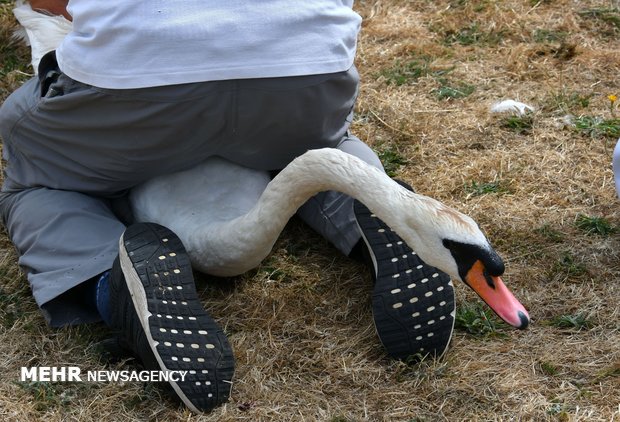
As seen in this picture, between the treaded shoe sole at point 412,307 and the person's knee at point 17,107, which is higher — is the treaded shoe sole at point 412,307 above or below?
below

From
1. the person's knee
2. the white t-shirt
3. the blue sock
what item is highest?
the white t-shirt

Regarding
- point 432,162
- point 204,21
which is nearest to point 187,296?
point 204,21

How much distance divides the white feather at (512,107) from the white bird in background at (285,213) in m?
1.63

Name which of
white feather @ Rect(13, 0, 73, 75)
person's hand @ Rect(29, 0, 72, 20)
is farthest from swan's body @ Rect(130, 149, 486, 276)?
person's hand @ Rect(29, 0, 72, 20)

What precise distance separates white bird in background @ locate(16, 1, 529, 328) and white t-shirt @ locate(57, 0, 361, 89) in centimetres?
35

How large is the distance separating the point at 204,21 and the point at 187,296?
0.86 m

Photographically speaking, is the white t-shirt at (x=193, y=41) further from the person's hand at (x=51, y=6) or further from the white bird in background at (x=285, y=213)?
the person's hand at (x=51, y=6)

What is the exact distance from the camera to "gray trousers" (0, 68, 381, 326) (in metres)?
3.21

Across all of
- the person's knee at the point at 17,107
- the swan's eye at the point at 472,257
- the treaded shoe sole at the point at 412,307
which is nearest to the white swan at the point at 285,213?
the swan's eye at the point at 472,257

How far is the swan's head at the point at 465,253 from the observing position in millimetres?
2785

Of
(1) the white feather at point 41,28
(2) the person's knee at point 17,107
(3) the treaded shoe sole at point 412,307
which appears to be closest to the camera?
(3) the treaded shoe sole at point 412,307

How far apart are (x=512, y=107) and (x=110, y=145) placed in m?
2.16

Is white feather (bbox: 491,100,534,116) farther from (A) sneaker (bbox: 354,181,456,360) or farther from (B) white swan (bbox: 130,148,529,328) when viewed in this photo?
(A) sneaker (bbox: 354,181,456,360)

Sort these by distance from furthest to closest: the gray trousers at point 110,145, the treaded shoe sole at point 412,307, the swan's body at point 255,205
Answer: the gray trousers at point 110,145 < the treaded shoe sole at point 412,307 < the swan's body at point 255,205
